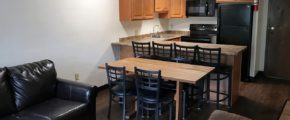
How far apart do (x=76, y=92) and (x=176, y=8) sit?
3.77 meters

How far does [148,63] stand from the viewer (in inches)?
150

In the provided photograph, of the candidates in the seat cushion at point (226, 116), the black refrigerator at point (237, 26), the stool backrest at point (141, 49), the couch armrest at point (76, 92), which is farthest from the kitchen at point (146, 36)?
the seat cushion at point (226, 116)

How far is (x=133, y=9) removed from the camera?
520 cm

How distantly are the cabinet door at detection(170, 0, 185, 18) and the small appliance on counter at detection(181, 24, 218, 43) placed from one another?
1.75 ft

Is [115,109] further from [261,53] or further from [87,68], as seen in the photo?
[261,53]

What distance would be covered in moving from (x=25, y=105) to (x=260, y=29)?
15.9 ft

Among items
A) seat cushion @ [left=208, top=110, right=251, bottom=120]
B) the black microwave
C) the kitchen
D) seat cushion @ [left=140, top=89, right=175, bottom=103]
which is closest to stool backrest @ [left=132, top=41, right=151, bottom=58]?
the kitchen

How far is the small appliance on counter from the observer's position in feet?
20.1

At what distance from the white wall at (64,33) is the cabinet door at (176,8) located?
48.8 inches

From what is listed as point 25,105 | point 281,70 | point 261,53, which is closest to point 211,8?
point 261,53

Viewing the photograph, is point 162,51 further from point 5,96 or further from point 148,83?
point 5,96

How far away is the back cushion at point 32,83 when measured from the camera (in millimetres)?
3094

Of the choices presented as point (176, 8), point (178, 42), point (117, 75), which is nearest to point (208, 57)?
point (178, 42)

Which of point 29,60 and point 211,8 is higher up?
point 211,8
